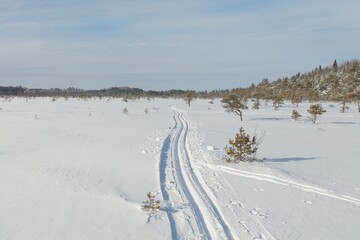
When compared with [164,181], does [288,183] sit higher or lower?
higher

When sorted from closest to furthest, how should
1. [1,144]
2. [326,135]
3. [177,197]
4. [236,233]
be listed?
[236,233]
[177,197]
[1,144]
[326,135]

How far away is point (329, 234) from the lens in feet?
19.7

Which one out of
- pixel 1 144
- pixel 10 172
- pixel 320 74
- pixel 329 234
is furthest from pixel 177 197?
pixel 320 74

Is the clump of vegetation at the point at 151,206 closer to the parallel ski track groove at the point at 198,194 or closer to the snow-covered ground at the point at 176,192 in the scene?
the snow-covered ground at the point at 176,192

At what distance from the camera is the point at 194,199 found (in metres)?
7.67

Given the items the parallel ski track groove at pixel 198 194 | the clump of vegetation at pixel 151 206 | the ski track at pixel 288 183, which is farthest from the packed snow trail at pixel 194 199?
the ski track at pixel 288 183

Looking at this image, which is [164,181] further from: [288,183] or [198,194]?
[288,183]

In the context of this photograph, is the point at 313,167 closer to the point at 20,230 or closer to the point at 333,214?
the point at 333,214

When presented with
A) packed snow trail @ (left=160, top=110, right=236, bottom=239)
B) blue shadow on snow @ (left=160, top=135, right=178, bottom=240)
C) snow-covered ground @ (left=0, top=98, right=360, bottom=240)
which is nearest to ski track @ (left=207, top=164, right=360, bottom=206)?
snow-covered ground @ (left=0, top=98, right=360, bottom=240)

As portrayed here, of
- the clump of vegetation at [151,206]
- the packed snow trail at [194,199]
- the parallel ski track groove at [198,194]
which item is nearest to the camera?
the packed snow trail at [194,199]

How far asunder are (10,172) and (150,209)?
4.94 m

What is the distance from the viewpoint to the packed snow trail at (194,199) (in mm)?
5980

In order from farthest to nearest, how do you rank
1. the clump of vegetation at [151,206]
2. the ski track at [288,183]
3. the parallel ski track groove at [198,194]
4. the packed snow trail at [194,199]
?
1. the ski track at [288,183]
2. the clump of vegetation at [151,206]
3. the parallel ski track groove at [198,194]
4. the packed snow trail at [194,199]

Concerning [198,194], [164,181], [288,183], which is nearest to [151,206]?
[198,194]
